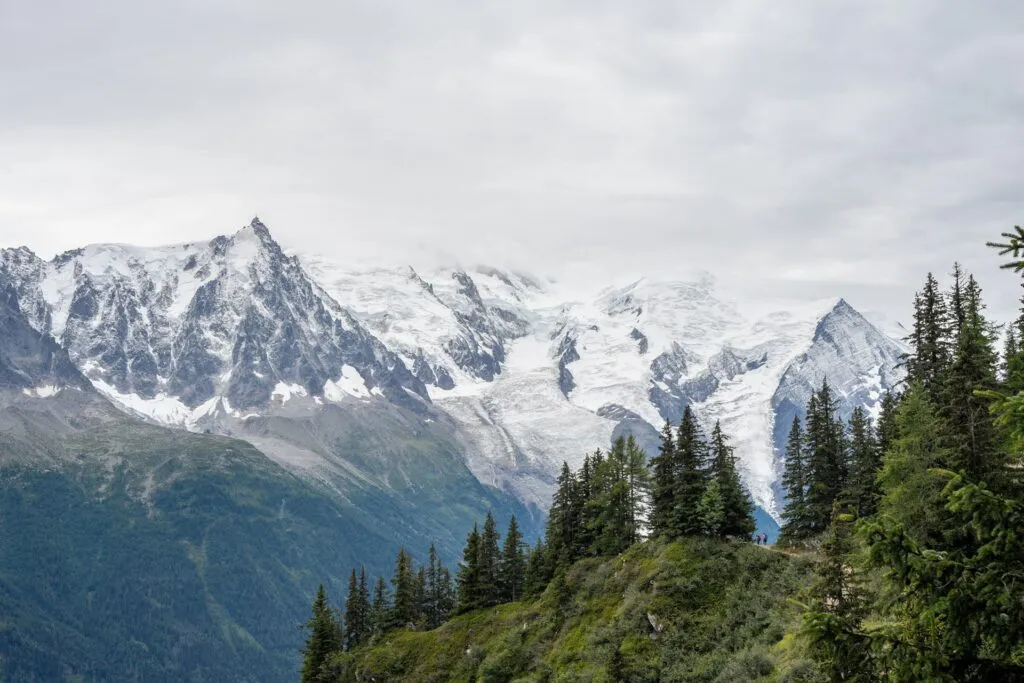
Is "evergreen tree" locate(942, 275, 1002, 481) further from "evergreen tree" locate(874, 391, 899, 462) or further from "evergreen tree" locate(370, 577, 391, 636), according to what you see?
"evergreen tree" locate(370, 577, 391, 636)

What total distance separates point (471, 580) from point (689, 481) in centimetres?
3830

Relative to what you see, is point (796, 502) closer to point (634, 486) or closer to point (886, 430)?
point (886, 430)

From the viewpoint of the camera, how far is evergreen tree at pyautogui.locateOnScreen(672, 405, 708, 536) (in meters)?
77.2

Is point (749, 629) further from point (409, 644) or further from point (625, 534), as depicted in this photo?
point (409, 644)

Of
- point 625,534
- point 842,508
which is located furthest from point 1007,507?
point 625,534

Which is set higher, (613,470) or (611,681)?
(613,470)

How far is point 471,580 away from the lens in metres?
108

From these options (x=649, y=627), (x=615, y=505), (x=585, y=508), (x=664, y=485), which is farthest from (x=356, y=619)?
(x=649, y=627)

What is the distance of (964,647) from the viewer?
17.4 metres

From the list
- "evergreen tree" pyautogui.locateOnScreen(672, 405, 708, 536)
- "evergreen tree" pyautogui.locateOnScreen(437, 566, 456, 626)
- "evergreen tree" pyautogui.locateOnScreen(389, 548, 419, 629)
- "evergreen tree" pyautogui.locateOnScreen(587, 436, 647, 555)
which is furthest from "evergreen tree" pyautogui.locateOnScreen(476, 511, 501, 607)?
"evergreen tree" pyautogui.locateOnScreen(672, 405, 708, 536)

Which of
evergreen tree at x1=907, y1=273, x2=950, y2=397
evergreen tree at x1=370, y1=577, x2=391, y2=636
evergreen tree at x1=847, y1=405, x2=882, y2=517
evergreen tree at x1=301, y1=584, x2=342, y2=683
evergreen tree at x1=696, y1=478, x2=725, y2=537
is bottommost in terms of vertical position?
evergreen tree at x1=301, y1=584, x2=342, y2=683

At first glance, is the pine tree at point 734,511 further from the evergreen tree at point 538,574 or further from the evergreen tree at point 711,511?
the evergreen tree at point 538,574

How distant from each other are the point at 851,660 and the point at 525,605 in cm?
8130

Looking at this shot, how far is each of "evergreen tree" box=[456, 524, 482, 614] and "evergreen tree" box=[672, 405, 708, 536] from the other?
107 feet
